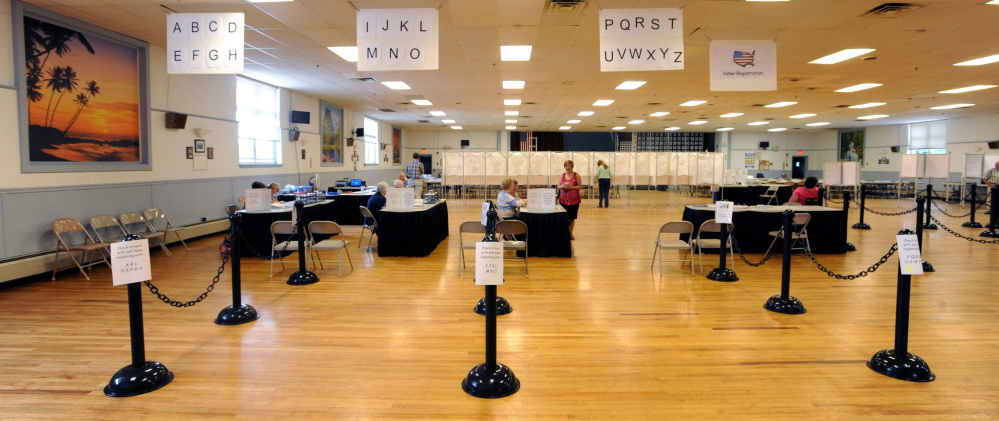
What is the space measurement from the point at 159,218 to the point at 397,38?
558 centimetres

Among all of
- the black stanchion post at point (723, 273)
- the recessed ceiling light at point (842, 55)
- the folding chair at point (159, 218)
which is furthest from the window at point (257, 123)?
the recessed ceiling light at point (842, 55)

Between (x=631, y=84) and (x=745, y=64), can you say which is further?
(x=631, y=84)

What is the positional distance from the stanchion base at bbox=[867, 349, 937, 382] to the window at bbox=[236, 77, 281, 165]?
36.5ft

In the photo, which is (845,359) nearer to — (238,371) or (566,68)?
(238,371)

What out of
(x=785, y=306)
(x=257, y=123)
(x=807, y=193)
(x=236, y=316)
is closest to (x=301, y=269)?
(x=236, y=316)

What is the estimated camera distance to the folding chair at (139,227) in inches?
282

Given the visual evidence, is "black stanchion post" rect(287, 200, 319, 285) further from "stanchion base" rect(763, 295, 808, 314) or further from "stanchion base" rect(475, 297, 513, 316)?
"stanchion base" rect(763, 295, 808, 314)

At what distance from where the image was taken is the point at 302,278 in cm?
589

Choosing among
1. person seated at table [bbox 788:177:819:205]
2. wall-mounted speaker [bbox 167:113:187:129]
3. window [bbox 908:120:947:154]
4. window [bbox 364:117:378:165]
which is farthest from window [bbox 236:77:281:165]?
window [bbox 908:120:947:154]

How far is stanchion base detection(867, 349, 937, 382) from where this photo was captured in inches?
130

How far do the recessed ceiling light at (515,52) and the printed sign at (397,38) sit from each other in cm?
274

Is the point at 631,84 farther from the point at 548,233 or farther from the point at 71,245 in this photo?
the point at 71,245

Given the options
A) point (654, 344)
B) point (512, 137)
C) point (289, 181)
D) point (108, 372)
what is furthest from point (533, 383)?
point (512, 137)

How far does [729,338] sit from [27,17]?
8.37m
